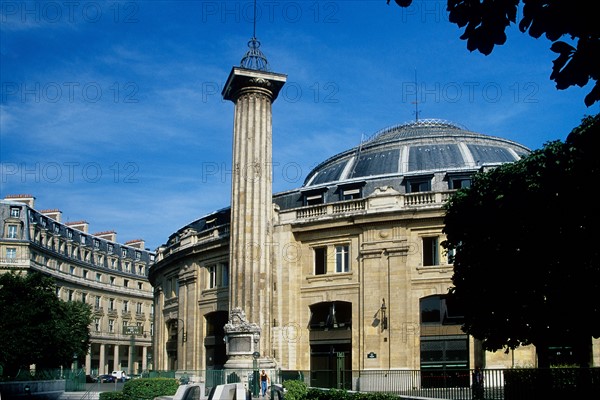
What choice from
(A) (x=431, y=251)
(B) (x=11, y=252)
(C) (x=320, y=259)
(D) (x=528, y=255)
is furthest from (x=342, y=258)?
(B) (x=11, y=252)

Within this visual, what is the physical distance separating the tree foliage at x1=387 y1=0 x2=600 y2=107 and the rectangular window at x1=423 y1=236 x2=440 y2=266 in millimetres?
36713

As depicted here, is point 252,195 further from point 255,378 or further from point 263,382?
point 263,382

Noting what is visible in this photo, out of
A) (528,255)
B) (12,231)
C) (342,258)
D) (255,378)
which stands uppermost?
(12,231)

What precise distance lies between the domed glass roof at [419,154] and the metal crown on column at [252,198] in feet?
26.6

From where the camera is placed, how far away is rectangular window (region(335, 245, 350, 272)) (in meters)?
47.1

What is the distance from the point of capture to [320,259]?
48469mm

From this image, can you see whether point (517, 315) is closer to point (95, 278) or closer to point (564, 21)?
point (564, 21)

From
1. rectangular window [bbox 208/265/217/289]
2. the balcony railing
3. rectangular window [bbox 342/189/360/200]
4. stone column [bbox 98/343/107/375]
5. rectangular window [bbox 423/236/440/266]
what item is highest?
rectangular window [bbox 342/189/360/200]

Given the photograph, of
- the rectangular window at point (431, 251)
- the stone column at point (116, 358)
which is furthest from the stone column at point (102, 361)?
the rectangular window at point (431, 251)

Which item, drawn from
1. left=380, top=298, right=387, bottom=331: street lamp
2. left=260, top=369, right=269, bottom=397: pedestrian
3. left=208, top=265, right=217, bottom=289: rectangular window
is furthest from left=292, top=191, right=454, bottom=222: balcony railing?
left=260, top=369, right=269, bottom=397: pedestrian

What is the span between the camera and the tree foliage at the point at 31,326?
190 ft

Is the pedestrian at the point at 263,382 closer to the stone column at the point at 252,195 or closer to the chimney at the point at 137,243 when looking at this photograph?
the stone column at the point at 252,195

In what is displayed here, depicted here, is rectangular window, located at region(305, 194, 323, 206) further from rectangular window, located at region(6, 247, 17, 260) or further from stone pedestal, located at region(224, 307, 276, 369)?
rectangular window, located at region(6, 247, 17, 260)

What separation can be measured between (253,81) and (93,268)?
6530cm
